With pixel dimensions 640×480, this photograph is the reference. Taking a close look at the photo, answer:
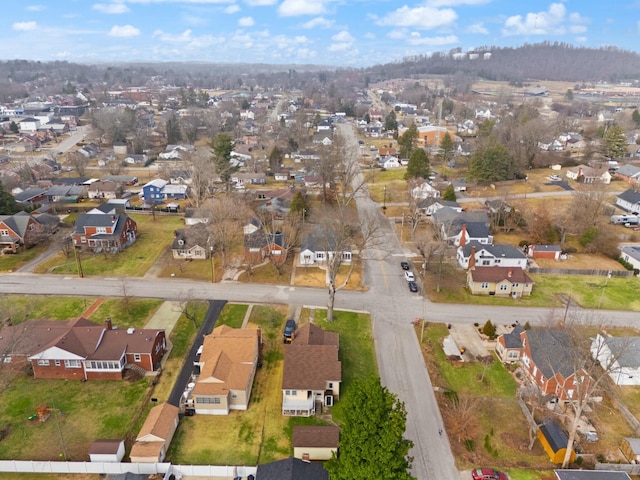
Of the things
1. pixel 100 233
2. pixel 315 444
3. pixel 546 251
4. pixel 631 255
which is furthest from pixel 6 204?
pixel 631 255

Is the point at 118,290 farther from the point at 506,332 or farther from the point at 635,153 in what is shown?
the point at 635,153

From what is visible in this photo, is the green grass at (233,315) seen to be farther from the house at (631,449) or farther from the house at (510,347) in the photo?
the house at (631,449)

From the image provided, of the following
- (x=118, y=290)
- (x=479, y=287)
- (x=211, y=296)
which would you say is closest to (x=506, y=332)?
(x=479, y=287)

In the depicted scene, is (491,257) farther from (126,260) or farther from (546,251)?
(126,260)

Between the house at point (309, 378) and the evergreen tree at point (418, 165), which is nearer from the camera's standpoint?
the house at point (309, 378)

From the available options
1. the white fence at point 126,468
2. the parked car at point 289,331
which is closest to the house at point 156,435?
the white fence at point 126,468

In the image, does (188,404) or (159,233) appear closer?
(188,404)

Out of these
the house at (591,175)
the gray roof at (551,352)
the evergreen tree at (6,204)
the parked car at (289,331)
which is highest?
the evergreen tree at (6,204)

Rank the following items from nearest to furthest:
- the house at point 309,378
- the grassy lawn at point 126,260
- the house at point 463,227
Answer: the house at point 309,378 < the grassy lawn at point 126,260 < the house at point 463,227
